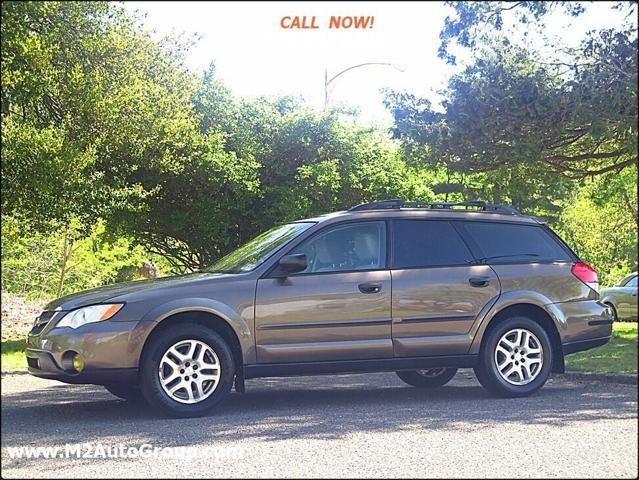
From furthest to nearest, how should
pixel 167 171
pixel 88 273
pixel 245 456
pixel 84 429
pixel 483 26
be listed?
pixel 88 273 → pixel 167 171 → pixel 483 26 → pixel 84 429 → pixel 245 456

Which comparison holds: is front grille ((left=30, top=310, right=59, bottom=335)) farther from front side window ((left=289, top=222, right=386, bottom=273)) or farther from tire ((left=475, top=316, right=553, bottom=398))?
tire ((left=475, top=316, right=553, bottom=398))

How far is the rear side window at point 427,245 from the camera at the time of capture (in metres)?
8.88

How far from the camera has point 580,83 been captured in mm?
12742

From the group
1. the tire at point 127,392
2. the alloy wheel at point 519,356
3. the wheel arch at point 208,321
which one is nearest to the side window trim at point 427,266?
the alloy wheel at point 519,356

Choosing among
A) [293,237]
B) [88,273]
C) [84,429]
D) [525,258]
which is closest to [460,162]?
[525,258]

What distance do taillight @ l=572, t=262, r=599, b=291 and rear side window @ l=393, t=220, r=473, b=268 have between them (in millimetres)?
1157

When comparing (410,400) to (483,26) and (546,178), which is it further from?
(546,178)

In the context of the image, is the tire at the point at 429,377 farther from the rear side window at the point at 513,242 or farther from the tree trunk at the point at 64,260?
the tree trunk at the point at 64,260

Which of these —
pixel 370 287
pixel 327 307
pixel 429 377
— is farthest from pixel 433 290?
pixel 429 377

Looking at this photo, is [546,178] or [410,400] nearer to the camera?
[410,400]

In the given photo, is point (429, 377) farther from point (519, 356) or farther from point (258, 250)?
point (258, 250)

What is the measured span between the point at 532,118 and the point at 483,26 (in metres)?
1.61

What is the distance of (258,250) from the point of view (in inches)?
354

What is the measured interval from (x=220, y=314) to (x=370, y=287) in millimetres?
1416
